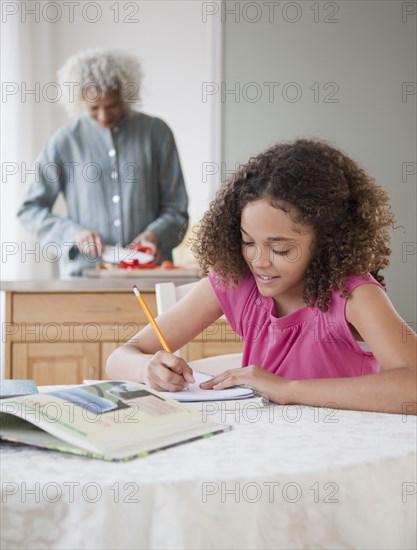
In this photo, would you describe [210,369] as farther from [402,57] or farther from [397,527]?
[402,57]

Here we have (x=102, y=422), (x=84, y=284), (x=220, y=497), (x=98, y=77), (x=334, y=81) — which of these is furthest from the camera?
(x=98, y=77)

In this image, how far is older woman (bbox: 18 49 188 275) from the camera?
3.39 metres

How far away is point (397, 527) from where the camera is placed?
0.79 meters

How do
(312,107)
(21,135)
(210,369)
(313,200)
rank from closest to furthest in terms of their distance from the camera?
(313,200)
(210,369)
(312,107)
(21,135)

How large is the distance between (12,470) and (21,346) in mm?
1953

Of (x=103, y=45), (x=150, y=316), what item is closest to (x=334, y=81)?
(x=103, y=45)

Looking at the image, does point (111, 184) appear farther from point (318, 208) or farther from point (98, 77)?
point (318, 208)

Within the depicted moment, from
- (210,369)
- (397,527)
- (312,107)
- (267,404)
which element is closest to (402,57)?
(312,107)

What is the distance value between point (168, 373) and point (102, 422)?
0.98 ft

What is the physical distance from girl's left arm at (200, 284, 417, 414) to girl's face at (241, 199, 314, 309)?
0.18m

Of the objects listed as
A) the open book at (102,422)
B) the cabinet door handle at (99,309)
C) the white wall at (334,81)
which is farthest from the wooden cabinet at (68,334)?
the open book at (102,422)

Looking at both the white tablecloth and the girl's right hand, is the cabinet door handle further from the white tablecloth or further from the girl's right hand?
the white tablecloth

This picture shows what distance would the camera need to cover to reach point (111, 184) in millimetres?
3457

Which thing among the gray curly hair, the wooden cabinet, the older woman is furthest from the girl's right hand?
the gray curly hair
